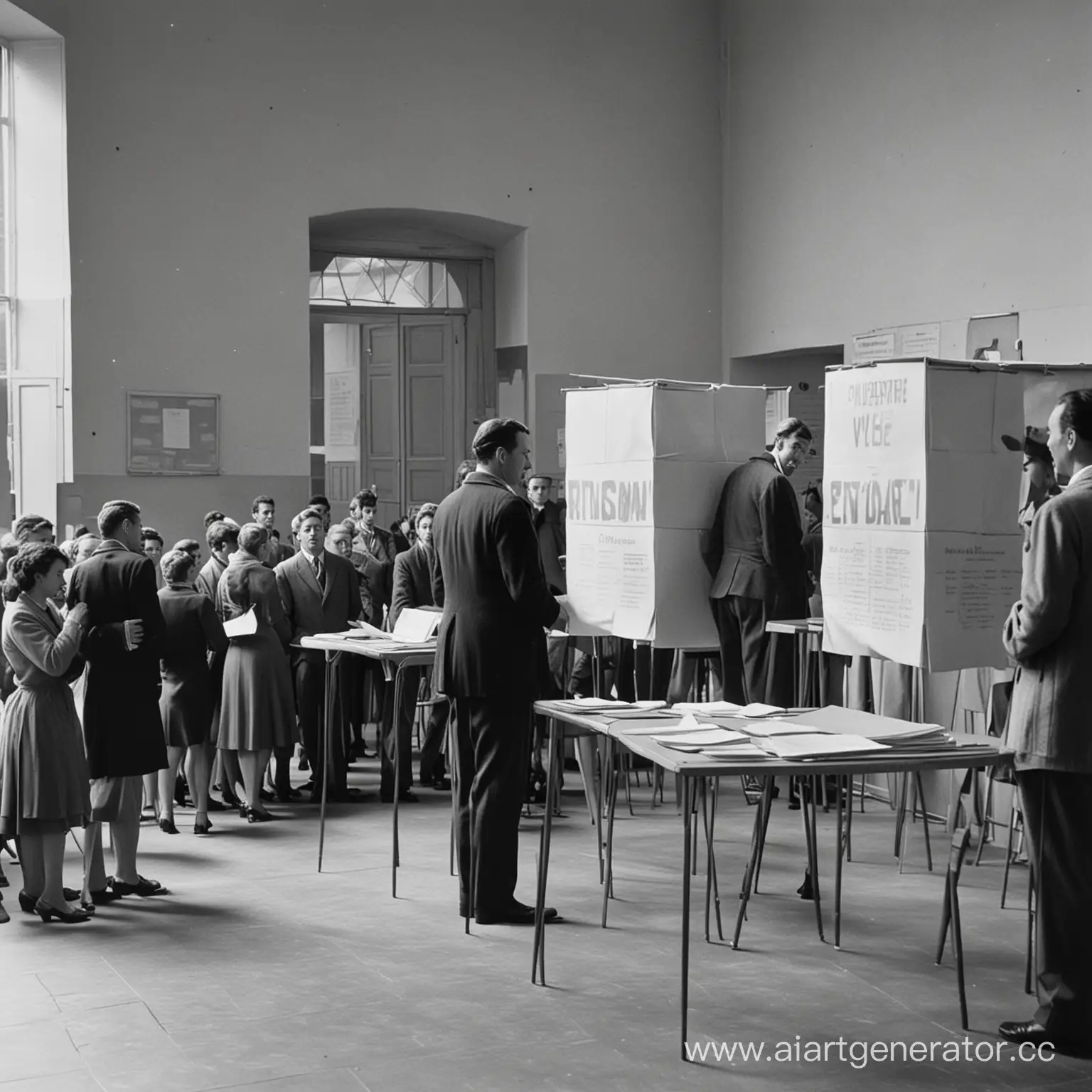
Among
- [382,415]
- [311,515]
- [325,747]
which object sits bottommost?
[325,747]

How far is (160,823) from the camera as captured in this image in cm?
712

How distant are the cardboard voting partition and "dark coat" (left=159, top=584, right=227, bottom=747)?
3.12 meters

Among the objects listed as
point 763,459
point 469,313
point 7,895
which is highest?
point 469,313

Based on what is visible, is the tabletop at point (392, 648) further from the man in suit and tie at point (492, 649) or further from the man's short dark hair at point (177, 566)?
the man's short dark hair at point (177, 566)

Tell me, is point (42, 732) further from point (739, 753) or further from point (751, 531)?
point (751, 531)

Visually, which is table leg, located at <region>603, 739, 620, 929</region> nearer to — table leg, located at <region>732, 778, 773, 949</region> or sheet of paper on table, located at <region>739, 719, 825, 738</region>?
table leg, located at <region>732, 778, 773, 949</region>

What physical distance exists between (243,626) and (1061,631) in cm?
447

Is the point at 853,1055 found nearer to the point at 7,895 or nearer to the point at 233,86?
the point at 7,895

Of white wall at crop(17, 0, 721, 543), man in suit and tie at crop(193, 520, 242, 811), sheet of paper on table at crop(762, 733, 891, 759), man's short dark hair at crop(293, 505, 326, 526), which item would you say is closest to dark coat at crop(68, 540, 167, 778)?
man in suit and tie at crop(193, 520, 242, 811)

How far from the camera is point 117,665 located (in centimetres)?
563

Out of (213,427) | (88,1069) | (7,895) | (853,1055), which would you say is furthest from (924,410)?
(213,427)

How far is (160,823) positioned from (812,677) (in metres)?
3.37

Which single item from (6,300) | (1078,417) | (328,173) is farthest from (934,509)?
(6,300)

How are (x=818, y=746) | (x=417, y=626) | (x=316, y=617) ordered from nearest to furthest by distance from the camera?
1. (x=818, y=746)
2. (x=417, y=626)
3. (x=316, y=617)
